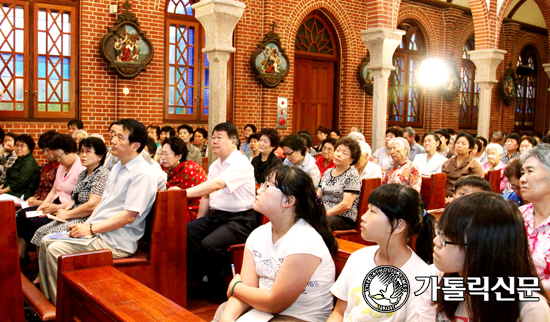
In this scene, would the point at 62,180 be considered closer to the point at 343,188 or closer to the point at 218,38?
the point at 343,188

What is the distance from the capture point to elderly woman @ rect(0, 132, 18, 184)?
6.16m

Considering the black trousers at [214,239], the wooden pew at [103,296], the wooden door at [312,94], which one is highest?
the wooden door at [312,94]

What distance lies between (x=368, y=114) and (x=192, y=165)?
8.04 metres

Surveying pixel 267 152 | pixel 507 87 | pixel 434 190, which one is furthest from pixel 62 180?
pixel 507 87

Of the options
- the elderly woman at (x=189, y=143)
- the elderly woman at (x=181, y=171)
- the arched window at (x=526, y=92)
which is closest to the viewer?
the elderly woman at (x=181, y=171)

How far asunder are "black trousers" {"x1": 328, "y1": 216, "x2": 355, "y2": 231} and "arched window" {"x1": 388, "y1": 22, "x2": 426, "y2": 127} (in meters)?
8.56

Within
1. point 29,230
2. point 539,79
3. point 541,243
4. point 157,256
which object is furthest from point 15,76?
point 539,79

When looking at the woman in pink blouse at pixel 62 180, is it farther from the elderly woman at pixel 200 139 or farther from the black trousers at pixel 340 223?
the elderly woman at pixel 200 139

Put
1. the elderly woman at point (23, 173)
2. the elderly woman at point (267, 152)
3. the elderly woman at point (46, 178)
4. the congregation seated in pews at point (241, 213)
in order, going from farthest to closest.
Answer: the elderly woman at point (267, 152)
the elderly woman at point (23, 173)
the elderly woman at point (46, 178)
the congregation seated in pews at point (241, 213)

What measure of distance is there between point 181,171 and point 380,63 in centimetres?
516

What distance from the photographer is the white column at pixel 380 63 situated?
842 centimetres

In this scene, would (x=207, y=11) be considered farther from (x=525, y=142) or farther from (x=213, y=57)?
(x=525, y=142)

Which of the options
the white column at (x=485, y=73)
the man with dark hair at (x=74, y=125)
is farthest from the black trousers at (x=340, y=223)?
the white column at (x=485, y=73)

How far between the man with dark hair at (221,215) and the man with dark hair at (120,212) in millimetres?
496
